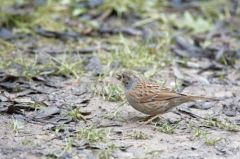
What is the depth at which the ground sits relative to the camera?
5840 mm

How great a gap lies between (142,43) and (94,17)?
122 cm

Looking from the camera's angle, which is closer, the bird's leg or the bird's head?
the bird's leg

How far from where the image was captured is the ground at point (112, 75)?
584cm

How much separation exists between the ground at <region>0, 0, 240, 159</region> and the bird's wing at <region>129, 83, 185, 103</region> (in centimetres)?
24

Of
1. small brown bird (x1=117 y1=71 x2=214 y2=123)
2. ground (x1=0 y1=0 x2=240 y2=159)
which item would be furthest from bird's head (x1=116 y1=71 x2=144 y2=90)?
ground (x1=0 y1=0 x2=240 y2=159)

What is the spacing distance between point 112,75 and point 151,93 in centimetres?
147

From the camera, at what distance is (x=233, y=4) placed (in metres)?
10.7

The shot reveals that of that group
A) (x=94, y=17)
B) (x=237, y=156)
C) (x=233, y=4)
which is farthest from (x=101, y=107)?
(x=233, y=4)

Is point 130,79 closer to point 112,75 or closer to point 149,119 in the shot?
point 149,119

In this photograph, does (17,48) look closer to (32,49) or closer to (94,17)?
(32,49)

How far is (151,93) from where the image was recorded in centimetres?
644

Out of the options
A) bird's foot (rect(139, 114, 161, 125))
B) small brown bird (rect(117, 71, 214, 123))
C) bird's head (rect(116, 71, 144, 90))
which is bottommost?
bird's foot (rect(139, 114, 161, 125))

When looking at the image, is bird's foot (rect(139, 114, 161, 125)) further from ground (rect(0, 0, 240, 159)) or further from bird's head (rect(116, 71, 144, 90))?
bird's head (rect(116, 71, 144, 90))

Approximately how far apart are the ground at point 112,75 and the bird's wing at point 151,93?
0.77 ft
